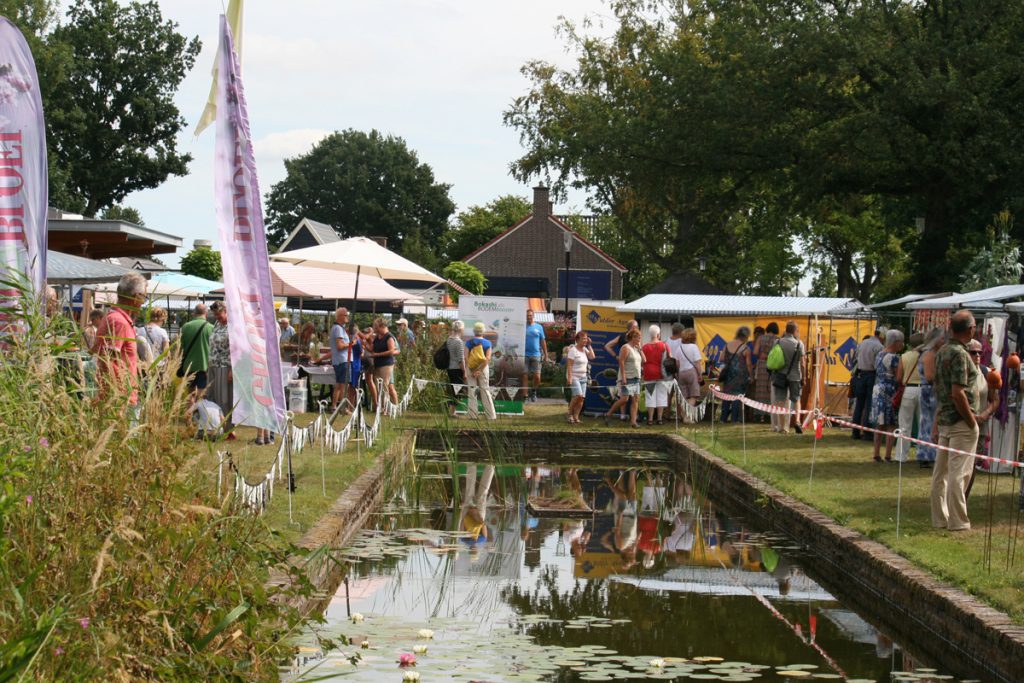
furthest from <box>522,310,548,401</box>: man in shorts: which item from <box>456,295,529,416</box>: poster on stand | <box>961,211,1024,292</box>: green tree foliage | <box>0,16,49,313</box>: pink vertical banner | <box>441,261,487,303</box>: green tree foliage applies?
<box>441,261,487,303</box>: green tree foliage

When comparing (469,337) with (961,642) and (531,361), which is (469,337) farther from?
(961,642)

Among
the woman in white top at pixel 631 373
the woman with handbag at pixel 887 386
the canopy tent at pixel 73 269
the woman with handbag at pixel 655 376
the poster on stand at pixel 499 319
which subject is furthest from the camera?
the poster on stand at pixel 499 319

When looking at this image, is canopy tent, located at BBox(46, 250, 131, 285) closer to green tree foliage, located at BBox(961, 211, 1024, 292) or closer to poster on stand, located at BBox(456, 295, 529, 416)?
poster on stand, located at BBox(456, 295, 529, 416)

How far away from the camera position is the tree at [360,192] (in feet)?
299

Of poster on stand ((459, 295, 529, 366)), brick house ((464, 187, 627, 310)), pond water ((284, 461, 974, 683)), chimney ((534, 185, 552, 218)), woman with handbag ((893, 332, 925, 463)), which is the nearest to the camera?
pond water ((284, 461, 974, 683))

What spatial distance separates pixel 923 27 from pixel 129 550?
30622 millimetres

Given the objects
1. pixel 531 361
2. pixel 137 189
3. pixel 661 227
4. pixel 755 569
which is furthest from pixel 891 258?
pixel 755 569

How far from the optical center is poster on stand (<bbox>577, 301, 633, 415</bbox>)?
24734 millimetres

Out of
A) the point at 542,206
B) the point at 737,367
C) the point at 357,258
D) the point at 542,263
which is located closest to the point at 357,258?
the point at 357,258

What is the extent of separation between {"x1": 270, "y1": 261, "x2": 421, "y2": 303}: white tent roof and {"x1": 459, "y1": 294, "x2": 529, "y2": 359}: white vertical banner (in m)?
1.51

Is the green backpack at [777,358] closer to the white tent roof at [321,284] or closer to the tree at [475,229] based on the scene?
the white tent roof at [321,284]

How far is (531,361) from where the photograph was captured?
26500mm

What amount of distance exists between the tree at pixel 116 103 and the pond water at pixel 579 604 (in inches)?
1887

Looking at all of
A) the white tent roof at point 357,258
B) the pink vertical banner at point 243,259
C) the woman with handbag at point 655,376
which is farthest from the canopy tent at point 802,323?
the pink vertical banner at point 243,259
